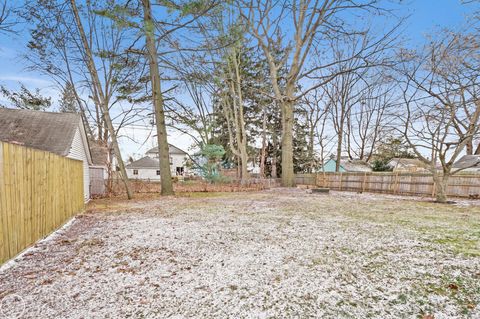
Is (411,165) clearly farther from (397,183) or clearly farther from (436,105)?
(436,105)

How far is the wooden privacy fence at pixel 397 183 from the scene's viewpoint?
9930mm

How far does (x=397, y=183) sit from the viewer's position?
39.1 feet

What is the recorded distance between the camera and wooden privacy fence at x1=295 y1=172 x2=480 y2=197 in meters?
9.93

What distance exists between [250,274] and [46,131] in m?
10.0

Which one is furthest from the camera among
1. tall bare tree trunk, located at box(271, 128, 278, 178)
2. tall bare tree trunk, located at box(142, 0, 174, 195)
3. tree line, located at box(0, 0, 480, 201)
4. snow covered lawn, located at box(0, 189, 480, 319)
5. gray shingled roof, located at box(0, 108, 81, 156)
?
tall bare tree trunk, located at box(271, 128, 278, 178)

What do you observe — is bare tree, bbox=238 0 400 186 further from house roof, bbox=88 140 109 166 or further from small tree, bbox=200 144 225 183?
house roof, bbox=88 140 109 166

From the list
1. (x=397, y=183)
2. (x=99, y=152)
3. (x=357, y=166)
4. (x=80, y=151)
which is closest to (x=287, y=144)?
(x=397, y=183)

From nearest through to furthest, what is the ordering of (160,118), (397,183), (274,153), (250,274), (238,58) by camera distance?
(250,274) → (160,118) → (397,183) → (238,58) → (274,153)

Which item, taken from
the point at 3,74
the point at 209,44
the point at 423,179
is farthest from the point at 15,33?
the point at 423,179

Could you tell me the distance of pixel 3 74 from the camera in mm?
10703

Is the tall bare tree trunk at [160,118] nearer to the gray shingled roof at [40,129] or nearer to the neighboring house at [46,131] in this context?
the neighboring house at [46,131]

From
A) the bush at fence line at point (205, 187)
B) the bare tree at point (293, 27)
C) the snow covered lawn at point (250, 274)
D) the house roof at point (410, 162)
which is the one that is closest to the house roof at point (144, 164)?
the bush at fence line at point (205, 187)

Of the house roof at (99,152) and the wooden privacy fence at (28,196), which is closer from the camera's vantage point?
the wooden privacy fence at (28,196)

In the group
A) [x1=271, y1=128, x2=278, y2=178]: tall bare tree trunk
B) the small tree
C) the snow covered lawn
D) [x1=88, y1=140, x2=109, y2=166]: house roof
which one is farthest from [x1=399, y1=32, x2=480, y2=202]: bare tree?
[x1=88, y1=140, x2=109, y2=166]: house roof
